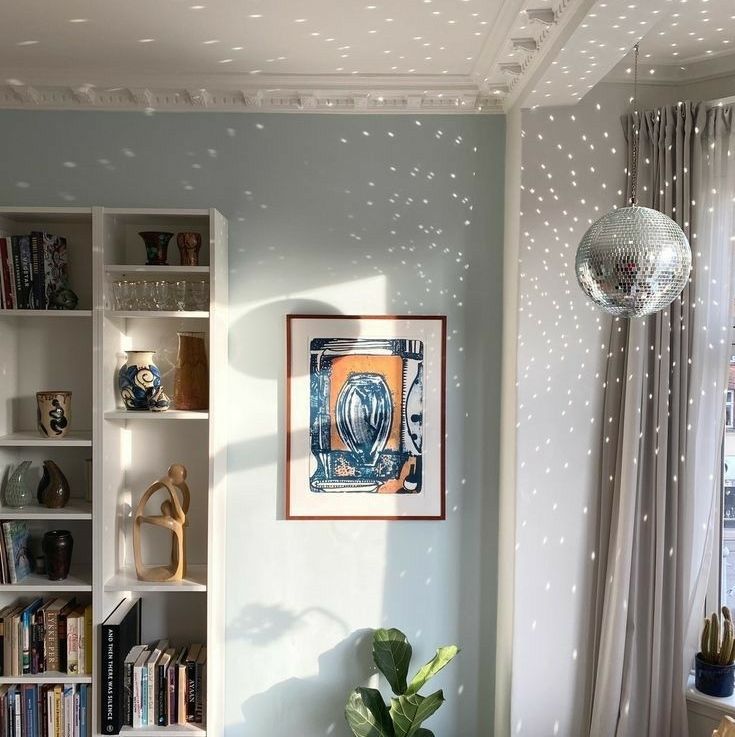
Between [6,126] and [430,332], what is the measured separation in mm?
1743

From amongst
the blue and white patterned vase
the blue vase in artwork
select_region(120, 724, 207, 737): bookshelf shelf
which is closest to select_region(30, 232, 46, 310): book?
the blue and white patterned vase

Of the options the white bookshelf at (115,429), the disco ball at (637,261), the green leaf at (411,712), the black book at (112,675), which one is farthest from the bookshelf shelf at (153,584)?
the disco ball at (637,261)

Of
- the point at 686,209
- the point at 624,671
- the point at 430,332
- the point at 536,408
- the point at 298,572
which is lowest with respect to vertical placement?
the point at 624,671

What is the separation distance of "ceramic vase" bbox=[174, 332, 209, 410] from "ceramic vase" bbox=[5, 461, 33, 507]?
0.58 metres

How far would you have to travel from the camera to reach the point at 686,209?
2543 millimetres

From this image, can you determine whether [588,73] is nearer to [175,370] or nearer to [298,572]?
[175,370]

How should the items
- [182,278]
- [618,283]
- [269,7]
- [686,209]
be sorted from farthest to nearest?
[182,278]
[686,209]
[269,7]
[618,283]

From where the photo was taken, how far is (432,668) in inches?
105

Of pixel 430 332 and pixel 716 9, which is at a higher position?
pixel 716 9

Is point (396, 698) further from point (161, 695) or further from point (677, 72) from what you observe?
point (677, 72)

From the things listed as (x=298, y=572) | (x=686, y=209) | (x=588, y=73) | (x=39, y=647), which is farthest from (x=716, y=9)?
(x=39, y=647)

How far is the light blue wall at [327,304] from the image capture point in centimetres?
280

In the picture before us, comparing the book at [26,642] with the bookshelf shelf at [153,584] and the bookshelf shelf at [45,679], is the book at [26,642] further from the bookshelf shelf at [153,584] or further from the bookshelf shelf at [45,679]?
the bookshelf shelf at [153,584]

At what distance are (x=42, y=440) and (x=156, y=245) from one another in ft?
2.52
